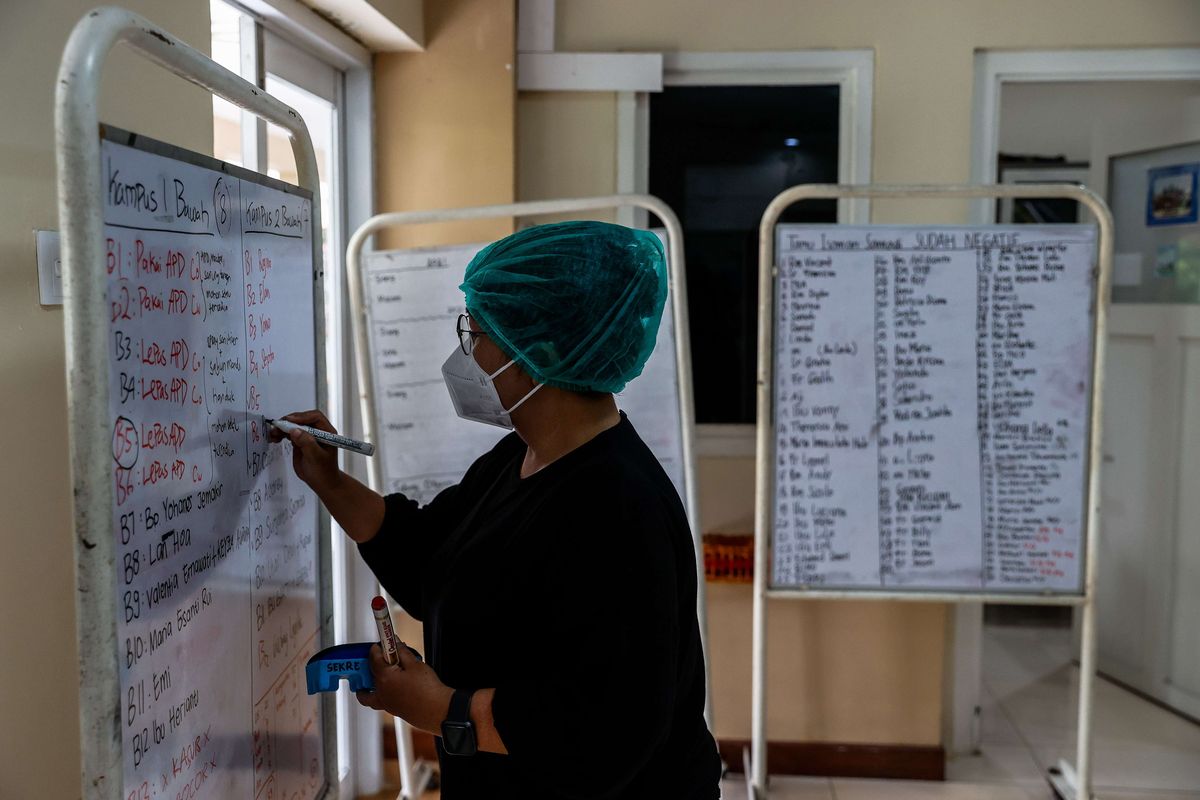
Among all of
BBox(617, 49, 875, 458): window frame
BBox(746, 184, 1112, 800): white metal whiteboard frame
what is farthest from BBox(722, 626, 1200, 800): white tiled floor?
BBox(617, 49, 875, 458): window frame

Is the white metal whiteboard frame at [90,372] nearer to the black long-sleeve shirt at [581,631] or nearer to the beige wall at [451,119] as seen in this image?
the black long-sleeve shirt at [581,631]

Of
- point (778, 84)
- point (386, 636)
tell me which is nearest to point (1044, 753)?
point (778, 84)

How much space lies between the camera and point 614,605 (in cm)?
108

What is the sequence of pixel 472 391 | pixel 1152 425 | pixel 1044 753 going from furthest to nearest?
pixel 1152 425, pixel 1044 753, pixel 472 391

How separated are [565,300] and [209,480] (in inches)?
18.4

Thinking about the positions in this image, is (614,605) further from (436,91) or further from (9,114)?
(436,91)

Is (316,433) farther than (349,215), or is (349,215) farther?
(349,215)

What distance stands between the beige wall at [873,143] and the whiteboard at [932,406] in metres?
0.41

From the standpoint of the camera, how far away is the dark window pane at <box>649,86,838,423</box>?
2.76m

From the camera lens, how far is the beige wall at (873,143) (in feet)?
8.64

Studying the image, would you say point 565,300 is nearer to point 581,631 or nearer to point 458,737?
point 581,631

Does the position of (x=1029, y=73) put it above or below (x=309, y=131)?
above

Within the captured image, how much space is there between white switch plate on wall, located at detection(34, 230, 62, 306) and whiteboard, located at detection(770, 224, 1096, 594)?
1.58 m

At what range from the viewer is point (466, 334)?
51.8 inches
